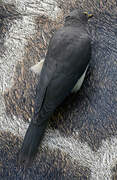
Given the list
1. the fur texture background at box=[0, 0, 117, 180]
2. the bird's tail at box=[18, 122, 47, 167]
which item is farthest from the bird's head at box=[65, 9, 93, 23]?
the bird's tail at box=[18, 122, 47, 167]

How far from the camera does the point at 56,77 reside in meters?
1.17

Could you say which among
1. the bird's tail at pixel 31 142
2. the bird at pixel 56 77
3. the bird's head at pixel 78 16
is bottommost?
the bird's tail at pixel 31 142

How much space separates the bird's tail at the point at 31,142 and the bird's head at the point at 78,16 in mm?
565

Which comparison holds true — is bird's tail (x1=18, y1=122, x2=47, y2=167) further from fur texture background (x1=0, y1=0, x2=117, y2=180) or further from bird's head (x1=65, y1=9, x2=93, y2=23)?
bird's head (x1=65, y1=9, x2=93, y2=23)

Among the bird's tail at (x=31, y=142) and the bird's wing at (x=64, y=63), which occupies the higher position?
the bird's wing at (x=64, y=63)

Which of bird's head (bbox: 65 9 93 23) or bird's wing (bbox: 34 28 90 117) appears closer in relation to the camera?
bird's wing (bbox: 34 28 90 117)

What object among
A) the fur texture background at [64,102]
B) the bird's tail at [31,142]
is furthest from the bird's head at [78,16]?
the bird's tail at [31,142]

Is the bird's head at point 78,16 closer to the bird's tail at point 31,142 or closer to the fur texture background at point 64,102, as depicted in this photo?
the fur texture background at point 64,102

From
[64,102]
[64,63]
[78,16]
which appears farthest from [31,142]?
[78,16]

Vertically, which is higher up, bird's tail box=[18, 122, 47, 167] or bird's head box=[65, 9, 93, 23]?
bird's head box=[65, 9, 93, 23]

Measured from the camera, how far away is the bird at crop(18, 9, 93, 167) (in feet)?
3.84

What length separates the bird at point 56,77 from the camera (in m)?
1.17

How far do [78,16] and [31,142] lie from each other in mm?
692

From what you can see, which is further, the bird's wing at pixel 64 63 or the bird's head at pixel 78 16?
the bird's head at pixel 78 16
